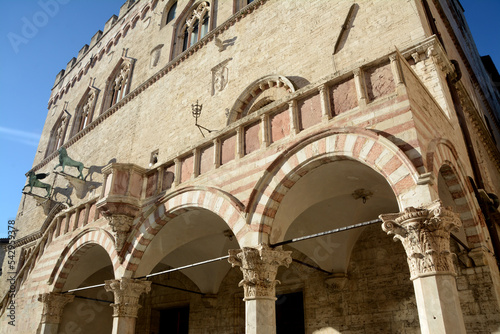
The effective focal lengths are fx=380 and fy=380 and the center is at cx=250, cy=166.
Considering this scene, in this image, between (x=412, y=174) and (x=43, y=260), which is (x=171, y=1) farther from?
(x=412, y=174)

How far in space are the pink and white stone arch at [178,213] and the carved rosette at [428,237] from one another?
2307 mm

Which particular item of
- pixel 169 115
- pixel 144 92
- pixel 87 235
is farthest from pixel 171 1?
pixel 87 235

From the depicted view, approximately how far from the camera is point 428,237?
3.92 m

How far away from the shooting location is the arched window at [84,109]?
18.1 metres

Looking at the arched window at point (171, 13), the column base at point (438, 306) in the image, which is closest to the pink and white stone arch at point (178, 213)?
the column base at point (438, 306)

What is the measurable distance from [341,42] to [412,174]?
543 cm

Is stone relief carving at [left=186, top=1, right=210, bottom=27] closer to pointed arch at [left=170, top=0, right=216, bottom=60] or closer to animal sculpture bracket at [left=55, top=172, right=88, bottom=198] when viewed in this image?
pointed arch at [left=170, top=0, right=216, bottom=60]

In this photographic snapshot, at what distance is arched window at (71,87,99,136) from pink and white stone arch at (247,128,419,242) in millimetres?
14778

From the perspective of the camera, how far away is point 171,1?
16125 mm

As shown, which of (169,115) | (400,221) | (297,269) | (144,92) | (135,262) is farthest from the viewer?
(144,92)

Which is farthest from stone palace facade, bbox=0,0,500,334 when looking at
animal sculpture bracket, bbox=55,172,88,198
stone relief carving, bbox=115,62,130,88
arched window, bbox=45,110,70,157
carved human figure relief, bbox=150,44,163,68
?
arched window, bbox=45,110,70,157

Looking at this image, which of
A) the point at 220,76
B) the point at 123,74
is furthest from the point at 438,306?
the point at 123,74

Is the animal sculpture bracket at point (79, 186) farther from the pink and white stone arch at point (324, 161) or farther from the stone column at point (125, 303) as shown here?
the pink and white stone arch at point (324, 161)

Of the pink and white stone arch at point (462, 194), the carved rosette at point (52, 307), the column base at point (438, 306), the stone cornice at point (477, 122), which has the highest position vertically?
the stone cornice at point (477, 122)
